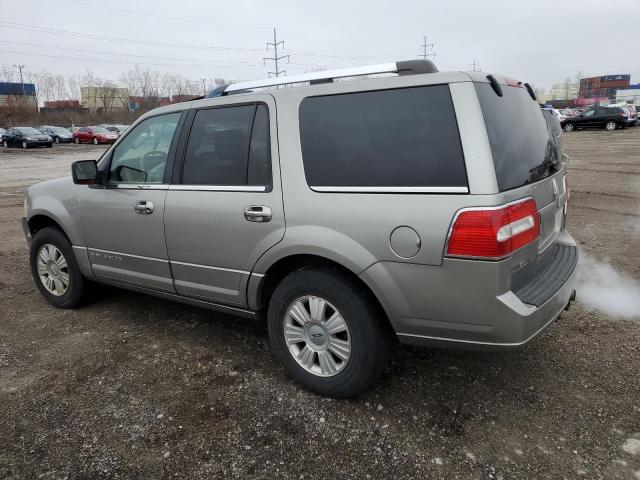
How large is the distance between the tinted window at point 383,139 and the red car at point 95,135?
3591 cm

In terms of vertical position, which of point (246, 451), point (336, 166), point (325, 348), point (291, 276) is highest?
point (336, 166)

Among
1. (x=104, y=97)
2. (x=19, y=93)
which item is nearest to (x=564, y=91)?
(x=104, y=97)

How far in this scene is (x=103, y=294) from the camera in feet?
16.2

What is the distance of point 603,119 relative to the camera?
32000 millimetres

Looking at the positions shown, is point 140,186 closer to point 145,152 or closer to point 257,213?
point 145,152

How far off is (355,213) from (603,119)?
35208 millimetres

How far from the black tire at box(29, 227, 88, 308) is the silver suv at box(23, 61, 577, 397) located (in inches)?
31.6

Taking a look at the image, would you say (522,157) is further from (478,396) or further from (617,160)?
(617,160)

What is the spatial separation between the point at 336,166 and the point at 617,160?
16.3m

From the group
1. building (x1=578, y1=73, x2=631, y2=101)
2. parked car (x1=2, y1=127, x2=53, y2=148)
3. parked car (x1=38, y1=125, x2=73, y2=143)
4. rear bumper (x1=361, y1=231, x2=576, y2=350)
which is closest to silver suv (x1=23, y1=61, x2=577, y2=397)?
rear bumper (x1=361, y1=231, x2=576, y2=350)

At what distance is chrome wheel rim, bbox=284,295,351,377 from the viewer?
2.94 metres

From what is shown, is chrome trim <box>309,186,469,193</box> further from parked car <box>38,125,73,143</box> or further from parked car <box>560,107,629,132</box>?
parked car <box>38,125,73,143</box>

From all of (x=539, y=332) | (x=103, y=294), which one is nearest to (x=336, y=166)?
(x=539, y=332)

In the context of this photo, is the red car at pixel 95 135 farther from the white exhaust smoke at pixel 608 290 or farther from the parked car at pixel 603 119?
the white exhaust smoke at pixel 608 290
